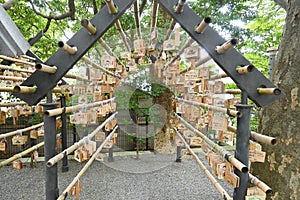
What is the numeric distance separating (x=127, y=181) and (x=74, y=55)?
2561 millimetres

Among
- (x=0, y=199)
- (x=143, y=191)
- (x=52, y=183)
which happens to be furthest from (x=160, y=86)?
(x=52, y=183)

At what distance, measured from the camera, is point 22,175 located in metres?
3.45

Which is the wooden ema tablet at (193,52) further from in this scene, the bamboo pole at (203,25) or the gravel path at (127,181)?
the gravel path at (127,181)

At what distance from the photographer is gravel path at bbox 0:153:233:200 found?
287 cm

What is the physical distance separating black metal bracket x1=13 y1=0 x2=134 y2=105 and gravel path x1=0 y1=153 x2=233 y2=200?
2.06 meters

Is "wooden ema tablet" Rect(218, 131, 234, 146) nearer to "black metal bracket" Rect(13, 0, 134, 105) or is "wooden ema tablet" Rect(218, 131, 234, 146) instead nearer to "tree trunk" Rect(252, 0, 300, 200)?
"tree trunk" Rect(252, 0, 300, 200)

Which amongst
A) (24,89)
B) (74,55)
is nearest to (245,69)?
(74,55)

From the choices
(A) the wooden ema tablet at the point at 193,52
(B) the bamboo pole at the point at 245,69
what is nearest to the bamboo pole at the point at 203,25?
(B) the bamboo pole at the point at 245,69

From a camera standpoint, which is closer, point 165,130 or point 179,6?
point 179,6

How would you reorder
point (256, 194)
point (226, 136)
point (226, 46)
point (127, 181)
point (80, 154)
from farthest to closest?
point (127, 181) < point (80, 154) < point (226, 136) < point (256, 194) < point (226, 46)

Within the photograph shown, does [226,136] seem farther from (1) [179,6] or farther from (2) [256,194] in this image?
(1) [179,6]

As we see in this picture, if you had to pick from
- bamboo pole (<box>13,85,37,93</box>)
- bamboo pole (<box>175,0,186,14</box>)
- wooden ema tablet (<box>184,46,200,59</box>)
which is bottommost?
bamboo pole (<box>13,85,37,93</box>)

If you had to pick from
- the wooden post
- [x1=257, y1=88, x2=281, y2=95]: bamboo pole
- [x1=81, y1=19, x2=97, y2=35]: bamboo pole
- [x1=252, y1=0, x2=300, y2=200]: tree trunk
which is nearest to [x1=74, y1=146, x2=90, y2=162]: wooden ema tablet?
the wooden post

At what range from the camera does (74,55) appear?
117 cm
